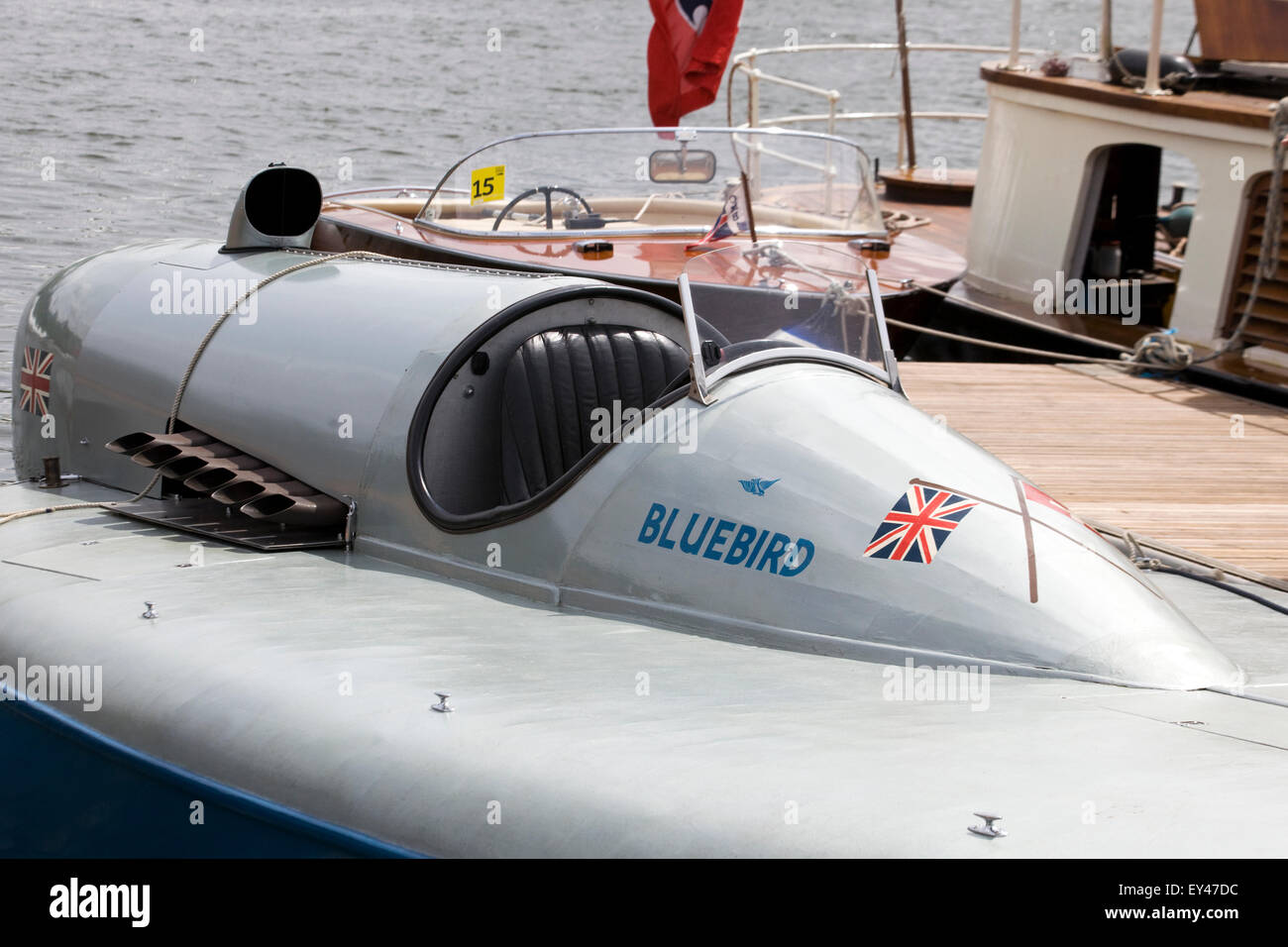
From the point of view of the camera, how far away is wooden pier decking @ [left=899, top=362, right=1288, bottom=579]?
18.9 feet

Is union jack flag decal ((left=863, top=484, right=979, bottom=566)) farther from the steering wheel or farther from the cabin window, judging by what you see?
the cabin window

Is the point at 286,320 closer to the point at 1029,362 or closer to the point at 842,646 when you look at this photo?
the point at 842,646

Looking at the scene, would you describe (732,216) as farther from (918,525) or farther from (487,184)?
(918,525)

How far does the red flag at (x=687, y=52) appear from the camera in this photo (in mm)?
10719

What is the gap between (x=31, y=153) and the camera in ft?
51.3

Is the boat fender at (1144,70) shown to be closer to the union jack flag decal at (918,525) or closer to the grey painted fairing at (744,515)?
the grey painted fairing at (744,515)

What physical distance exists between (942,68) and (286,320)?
2612 cm

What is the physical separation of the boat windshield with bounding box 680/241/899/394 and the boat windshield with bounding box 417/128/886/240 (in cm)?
493

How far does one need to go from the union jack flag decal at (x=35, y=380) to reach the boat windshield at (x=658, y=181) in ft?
13.9

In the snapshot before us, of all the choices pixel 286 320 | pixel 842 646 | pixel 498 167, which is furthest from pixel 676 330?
pixel 498 167

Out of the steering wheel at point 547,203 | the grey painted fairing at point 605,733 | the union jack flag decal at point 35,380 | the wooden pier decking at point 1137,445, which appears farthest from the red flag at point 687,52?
the grey painted fairing at point 605,733

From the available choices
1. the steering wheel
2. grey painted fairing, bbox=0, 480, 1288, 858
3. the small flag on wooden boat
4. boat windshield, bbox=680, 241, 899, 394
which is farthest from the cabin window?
grey painted fairing, bbox=0, 480, 1288, 858

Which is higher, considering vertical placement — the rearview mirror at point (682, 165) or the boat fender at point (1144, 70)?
the boat fender at point (1144, 70)

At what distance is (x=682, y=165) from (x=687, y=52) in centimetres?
144
